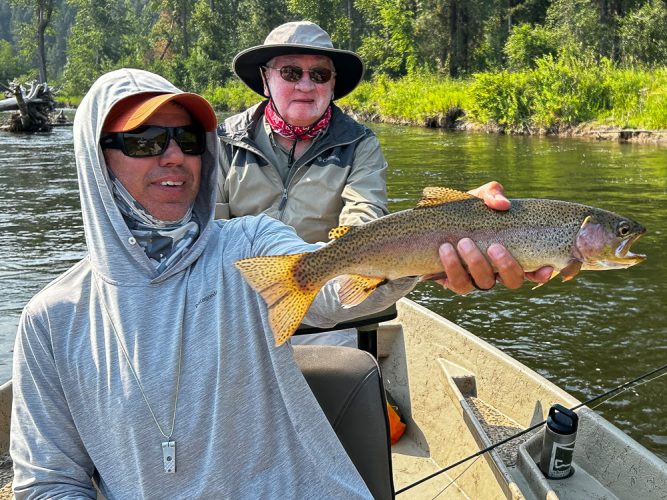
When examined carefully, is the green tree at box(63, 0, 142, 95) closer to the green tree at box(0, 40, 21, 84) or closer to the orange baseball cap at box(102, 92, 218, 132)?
the green tree at box(0, 40, 21, 84)

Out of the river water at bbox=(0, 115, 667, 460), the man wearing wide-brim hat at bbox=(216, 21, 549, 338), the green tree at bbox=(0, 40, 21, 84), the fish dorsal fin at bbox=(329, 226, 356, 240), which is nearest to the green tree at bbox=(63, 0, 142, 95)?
the green tree at bbox=(0, 40, 21, 84)

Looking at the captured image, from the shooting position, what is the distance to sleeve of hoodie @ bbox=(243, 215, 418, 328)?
2262 mm

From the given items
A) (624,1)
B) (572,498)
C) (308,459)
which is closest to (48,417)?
(308,459)

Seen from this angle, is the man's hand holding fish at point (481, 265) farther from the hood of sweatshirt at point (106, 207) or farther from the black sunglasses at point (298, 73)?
the black sunglasses at point (298, 73)

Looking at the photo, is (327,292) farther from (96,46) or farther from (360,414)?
(96,46)

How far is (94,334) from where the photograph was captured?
2.17m

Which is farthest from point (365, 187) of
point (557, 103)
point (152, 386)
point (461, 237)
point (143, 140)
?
point (557, 103)

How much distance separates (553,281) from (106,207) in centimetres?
820

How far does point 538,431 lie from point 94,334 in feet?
8.78

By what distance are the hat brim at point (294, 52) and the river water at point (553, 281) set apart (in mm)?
3779

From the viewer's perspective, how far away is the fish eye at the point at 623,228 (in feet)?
7.88

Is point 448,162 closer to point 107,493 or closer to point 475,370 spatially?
point 475,370

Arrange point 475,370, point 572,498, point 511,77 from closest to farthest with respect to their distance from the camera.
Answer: point 572,498, point 475,370, point 511,77

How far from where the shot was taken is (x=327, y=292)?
7.62 ft
